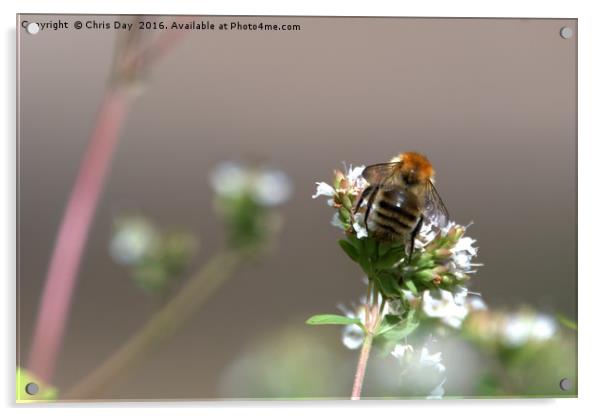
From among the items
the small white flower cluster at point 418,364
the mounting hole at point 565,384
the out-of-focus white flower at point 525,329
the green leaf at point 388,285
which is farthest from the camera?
the mounting hole at point 565,384

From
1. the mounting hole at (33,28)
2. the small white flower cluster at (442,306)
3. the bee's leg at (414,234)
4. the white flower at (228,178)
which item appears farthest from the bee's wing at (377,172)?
the mounting hole at (33,28)

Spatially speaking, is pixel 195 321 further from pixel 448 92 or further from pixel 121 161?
pixel 448 92

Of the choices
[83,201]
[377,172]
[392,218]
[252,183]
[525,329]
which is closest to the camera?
[392,218]

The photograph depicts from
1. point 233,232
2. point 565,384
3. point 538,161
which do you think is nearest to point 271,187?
point 233,232

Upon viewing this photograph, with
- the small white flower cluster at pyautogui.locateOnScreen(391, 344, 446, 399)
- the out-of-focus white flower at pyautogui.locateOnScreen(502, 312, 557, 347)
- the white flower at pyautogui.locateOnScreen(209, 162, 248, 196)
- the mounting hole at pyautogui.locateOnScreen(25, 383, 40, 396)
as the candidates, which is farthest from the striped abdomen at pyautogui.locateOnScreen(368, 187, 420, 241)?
the mounting hole at pyautogui.locateOnScreen(25, 383, 40, 396)

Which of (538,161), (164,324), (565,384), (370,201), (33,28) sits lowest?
(565,384)

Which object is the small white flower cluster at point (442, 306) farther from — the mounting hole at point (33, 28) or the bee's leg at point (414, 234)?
the mounting hole at point (33, 28)

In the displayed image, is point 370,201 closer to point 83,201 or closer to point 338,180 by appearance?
point 338,180

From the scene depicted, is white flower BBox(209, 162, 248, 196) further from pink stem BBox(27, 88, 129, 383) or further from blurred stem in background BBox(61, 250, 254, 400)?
pink stem BBox(27, 88, 129, 383)
